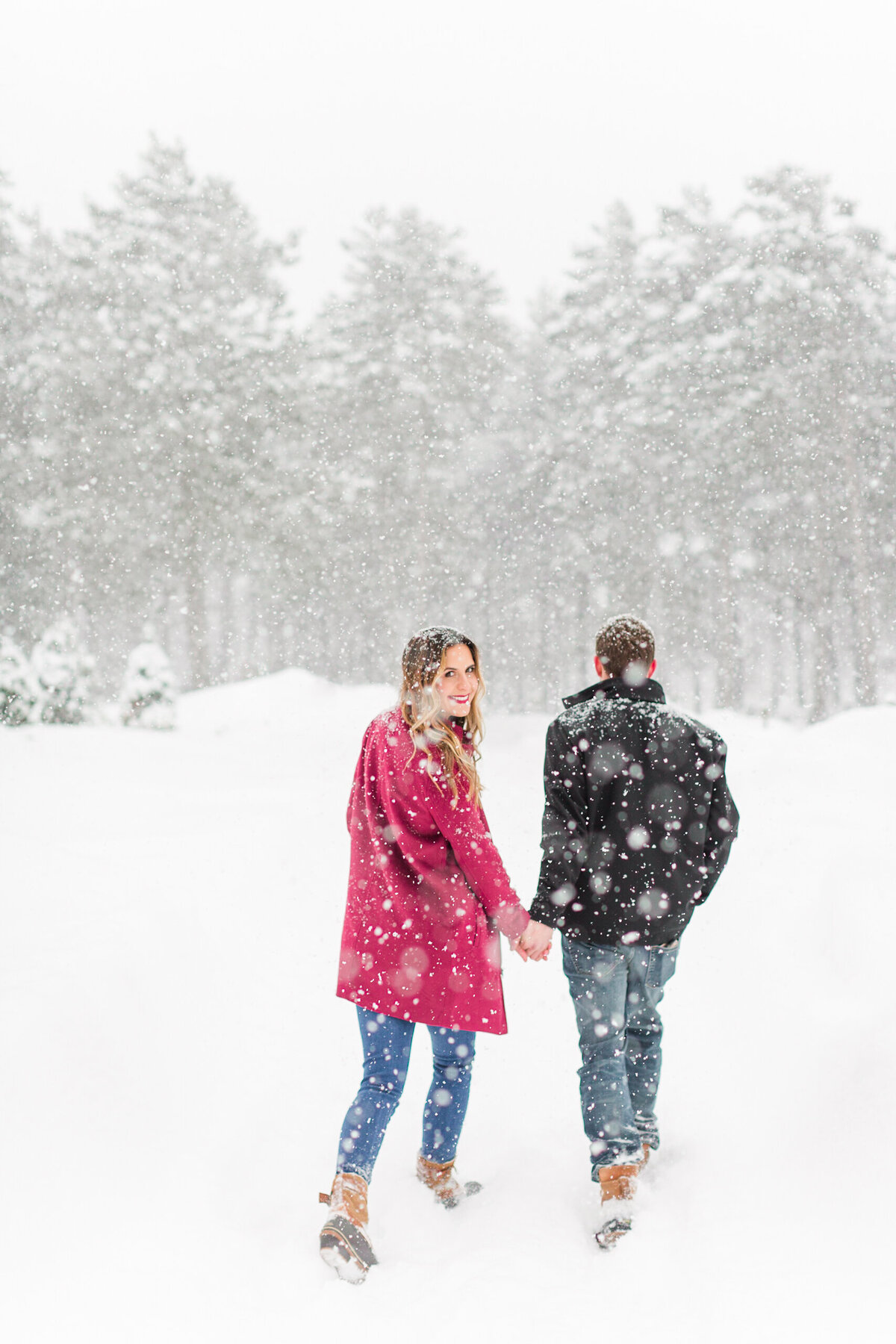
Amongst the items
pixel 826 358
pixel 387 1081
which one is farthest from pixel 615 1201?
pixel 826 358

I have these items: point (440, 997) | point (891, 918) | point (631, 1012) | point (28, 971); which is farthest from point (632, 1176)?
point (28, 971)

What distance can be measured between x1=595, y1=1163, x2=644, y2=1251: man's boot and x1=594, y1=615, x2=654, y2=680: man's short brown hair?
1814mm

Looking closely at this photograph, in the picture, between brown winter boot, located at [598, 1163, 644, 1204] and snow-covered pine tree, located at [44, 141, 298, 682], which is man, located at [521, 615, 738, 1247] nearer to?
A: brown winter boot, located at [598, 1163, 644, 1204]

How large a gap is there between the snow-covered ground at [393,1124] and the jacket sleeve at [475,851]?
1.20 metres

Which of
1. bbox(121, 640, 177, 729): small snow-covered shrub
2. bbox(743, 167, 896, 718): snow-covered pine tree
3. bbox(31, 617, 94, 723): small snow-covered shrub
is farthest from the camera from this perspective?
bbox(743, 167, 896, 718): snow-covered pine tree

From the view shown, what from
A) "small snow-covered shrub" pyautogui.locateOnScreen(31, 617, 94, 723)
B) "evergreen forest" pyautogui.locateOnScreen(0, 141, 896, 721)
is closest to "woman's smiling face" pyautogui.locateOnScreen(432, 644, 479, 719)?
"small snow-covered shrub" pyautogui.locateOnScreen(31, 617, 94, 723)

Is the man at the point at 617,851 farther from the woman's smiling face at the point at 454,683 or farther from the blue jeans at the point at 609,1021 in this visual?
the woman's smiling face at the point at 454,683

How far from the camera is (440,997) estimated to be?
3188 millimetres

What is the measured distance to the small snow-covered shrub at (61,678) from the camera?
15.2 meters

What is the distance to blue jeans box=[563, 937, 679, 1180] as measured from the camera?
3.39 m

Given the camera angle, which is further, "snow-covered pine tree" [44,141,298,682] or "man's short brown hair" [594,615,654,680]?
"snow-covered pine tree" [44,141,298,682]

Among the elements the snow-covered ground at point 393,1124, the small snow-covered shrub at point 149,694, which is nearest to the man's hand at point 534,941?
the snow-covered ground at point 393,1124

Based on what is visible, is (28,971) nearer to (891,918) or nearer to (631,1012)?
(631,1012)

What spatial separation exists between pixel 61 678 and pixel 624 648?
13779 millimetres
